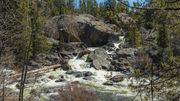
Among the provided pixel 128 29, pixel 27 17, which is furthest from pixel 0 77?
pixel 128 29

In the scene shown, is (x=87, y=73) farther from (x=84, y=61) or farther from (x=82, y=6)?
(x=82, y=6)

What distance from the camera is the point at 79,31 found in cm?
7412

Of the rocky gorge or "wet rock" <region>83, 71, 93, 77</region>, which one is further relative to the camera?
"wet rock" <region>83, 71, 93, 77</region>

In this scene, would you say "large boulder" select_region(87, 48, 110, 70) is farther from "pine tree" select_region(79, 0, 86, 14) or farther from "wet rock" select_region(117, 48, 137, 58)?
"pine tree" select_region(79, 0, 86, 14)

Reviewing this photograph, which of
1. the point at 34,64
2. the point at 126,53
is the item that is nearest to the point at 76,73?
the point at 34,64

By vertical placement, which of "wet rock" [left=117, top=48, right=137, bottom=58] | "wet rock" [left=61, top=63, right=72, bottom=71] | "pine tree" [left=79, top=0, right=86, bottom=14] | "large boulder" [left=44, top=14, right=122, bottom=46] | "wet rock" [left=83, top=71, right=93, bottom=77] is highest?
"pine tree" [left=79, top=0, right=86, bottom=14]

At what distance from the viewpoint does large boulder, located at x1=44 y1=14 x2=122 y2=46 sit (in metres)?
70.5

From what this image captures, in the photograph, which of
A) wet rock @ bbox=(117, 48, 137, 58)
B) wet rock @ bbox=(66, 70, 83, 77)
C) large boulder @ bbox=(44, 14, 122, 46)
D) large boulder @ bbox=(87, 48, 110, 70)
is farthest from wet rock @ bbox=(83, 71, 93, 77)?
large boulder @ bbox=(44, 14, 122, 46)

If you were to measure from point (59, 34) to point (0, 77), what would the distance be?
5737cm

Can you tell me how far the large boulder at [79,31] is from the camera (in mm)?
70500

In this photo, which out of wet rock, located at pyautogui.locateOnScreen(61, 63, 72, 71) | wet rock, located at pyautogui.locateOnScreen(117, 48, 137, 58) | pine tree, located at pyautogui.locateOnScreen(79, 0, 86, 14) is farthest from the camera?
pine tree, located at pyautogui.locateOnScreen(79, 0, 86, 14)

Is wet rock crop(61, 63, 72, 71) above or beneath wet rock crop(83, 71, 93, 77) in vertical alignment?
beneath

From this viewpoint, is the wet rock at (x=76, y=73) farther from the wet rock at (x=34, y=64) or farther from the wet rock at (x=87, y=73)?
the wet rock at (x=34, y=64)

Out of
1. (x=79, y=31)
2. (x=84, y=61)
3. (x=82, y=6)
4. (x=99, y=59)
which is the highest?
(x=82, y=6)
